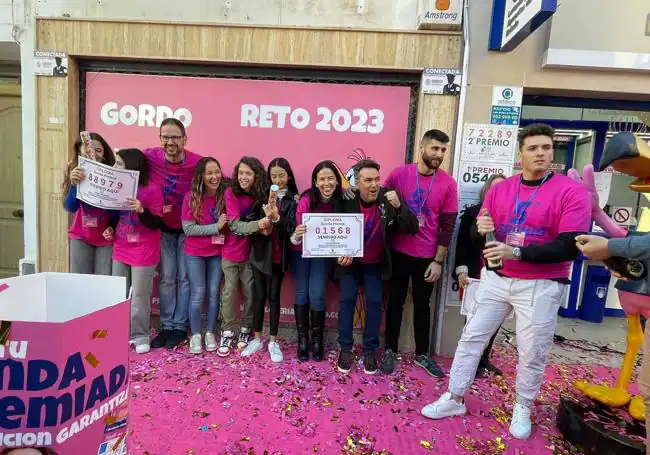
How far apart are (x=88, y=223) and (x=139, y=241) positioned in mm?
452

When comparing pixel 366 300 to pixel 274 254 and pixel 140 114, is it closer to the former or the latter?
pixel 274 254

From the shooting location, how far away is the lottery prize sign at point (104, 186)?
10.9ft

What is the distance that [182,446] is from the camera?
2.49m

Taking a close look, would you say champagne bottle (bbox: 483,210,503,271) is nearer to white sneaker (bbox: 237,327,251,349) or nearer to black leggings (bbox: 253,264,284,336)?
black leggings (bbox: 253,264,284,336)

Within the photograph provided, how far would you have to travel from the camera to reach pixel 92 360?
1.20m

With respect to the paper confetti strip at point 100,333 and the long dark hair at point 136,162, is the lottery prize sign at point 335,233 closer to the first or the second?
the long dark hair at point 136,162

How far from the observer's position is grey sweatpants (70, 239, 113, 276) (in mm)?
3688

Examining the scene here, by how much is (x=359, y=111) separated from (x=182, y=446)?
306 centimetres

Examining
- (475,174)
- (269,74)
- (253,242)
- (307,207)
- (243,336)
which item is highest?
(269,74)

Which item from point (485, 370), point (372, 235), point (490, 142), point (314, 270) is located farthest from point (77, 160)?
point (485, 370)

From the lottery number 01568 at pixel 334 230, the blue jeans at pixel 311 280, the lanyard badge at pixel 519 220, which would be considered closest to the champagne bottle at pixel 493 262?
the lanyard badge at pixel 519 220

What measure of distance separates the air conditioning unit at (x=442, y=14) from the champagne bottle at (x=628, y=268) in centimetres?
248

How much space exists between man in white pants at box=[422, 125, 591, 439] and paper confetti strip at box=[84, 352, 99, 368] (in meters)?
2.17

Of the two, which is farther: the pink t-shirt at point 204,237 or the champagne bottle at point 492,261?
the pink t-shirt at point 204,237
